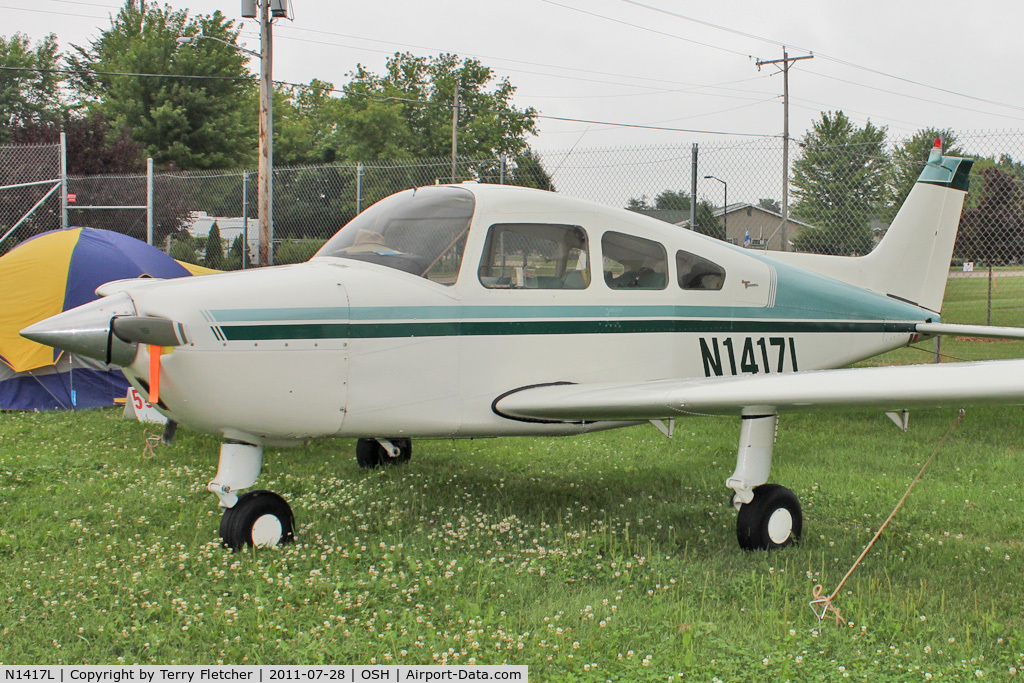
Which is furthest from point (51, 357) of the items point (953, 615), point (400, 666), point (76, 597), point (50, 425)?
point (953, 615)

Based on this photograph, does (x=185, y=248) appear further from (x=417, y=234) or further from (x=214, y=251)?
(x=417, y=234)

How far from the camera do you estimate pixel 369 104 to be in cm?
5631

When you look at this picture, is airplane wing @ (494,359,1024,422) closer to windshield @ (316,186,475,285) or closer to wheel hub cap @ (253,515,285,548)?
windshield @ (316,186,475,285)

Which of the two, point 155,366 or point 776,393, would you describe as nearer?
point 155,366

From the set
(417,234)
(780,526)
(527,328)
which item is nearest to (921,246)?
(780,526)

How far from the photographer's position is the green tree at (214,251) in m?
17.0

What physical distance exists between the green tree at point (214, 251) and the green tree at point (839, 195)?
1120 centimetres

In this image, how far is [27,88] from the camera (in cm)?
5475

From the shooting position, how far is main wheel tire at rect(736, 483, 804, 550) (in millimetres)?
4941

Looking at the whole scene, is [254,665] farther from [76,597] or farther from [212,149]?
[212,149]

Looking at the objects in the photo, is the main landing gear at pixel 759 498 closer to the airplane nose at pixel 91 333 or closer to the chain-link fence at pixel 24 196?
the airplane nose at pixel 91 333

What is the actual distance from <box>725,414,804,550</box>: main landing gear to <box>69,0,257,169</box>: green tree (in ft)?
134

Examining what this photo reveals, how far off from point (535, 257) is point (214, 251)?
1390cm

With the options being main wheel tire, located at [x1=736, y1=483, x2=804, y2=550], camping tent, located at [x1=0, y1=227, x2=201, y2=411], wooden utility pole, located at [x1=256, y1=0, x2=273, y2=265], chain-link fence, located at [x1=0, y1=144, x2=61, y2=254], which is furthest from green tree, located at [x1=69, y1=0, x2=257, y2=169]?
main wheel tire, located at [x1=736, y1=483, x2=804, y2=550]
